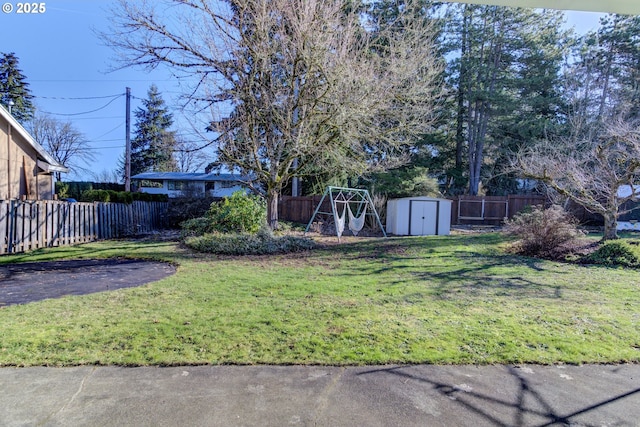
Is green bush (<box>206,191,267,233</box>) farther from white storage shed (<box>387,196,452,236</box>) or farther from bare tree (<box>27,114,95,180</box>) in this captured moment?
bare tree (<box>27,114,95,180</box>)

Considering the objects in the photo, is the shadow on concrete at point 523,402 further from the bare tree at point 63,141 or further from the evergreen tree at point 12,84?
the bare tree at point 63,141

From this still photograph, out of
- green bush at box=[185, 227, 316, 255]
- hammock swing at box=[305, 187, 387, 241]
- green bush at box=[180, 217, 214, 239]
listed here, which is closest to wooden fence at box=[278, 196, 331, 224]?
hammock swing at box=[305, 187, 387, 241]

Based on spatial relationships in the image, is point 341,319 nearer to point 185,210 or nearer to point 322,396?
point 322,396

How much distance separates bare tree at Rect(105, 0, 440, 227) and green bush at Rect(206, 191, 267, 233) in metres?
1.09

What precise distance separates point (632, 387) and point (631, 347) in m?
1.02

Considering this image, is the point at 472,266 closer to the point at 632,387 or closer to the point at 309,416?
the point at 632,387

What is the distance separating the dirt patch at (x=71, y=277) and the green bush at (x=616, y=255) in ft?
32.7

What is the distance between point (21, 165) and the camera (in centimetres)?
1306

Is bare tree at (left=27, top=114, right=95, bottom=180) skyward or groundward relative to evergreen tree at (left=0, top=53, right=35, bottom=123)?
groundward

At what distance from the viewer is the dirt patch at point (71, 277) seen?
17.4 feet

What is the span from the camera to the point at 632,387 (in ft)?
8.95

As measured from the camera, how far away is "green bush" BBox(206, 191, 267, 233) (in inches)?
454

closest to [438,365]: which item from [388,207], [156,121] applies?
[388,207]

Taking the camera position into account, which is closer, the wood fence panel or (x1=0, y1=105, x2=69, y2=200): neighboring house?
the wood fence panel
